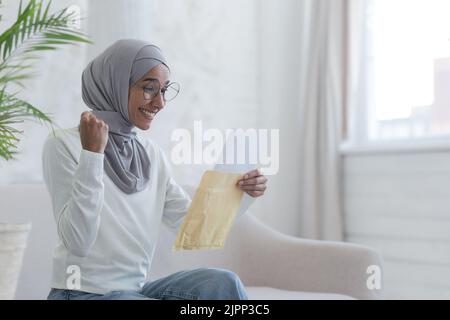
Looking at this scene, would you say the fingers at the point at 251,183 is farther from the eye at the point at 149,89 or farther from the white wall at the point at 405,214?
the white wall at the point at 405,214

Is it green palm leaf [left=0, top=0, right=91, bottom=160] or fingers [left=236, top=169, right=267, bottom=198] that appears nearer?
green palm leaf [left=0, top=0, right=91, bottom=160]

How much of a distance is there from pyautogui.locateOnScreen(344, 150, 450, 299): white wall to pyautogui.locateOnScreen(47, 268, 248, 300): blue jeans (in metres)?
1.44

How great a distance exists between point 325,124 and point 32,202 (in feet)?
4.87

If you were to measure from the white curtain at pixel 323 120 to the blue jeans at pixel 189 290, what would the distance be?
1.60 meters

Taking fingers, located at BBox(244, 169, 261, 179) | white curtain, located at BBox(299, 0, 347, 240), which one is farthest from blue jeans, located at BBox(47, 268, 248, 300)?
white curtain, located at BBox(299, 0, 347, 240)

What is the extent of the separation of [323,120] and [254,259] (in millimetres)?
998

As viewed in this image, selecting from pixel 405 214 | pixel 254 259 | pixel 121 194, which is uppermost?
pixel 121 194

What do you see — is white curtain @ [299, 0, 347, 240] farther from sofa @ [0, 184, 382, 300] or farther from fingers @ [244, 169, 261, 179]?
fingers @ [244, 169, 261, 179]

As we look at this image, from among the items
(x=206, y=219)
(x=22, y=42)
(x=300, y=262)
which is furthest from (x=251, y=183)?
(x=300, y=262)

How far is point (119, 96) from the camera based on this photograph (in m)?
1.32

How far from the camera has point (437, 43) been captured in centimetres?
252

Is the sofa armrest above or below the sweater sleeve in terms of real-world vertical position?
below

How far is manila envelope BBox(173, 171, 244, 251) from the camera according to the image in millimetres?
1265

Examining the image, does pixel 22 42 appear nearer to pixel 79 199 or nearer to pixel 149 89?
pixel 149 89
